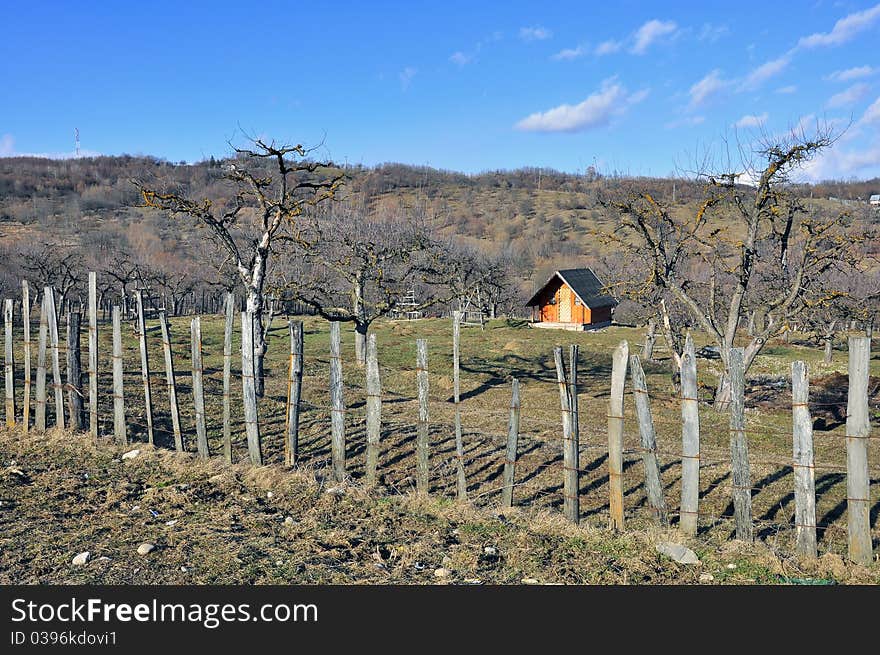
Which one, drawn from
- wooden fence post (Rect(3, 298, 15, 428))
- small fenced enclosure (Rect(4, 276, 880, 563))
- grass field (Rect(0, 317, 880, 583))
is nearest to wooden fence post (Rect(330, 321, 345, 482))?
small fenced enclosure (Rect(4, 276, 880, 563))

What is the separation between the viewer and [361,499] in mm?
7398

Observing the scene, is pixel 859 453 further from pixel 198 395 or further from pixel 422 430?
pixel 198 395

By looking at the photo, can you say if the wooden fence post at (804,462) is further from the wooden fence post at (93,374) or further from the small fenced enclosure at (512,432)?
the wooden fence post at (93,374)

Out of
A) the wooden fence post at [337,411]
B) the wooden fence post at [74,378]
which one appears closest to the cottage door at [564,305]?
the wooden fence post at [74,378]

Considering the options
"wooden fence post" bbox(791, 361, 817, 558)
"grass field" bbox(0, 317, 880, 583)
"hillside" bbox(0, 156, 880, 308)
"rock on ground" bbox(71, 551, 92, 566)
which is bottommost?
"grass field" bbox(0, 317, 880, 583)

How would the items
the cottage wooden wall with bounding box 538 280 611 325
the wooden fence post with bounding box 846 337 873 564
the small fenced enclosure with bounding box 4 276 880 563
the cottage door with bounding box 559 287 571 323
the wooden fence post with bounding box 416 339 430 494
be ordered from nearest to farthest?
the wooden fence post with bounding box 846 337 873 564 < the small fenced enclosure with bounding box 4 276 880 563 < the wooden fence post with bounding box 416 339 430 494 < the cottage wooden wall with bounding box 538 280 611 325 < the cottage door with bounding box 559 287 571 323

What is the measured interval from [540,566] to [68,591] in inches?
141

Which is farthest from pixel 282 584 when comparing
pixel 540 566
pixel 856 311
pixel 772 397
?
pixel 772 397

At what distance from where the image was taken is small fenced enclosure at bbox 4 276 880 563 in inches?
259

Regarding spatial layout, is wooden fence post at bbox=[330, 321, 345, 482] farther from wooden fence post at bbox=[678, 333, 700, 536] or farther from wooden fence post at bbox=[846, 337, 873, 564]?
wooden fence post at bbox=[846, 337, 873, 564]

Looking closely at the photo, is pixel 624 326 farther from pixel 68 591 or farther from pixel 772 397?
pixel 68 591

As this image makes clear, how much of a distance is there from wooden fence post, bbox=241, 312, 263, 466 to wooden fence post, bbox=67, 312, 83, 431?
303 cm

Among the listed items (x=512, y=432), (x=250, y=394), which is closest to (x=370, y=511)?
(x=512, y=432)

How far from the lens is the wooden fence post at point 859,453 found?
6.00 meters
